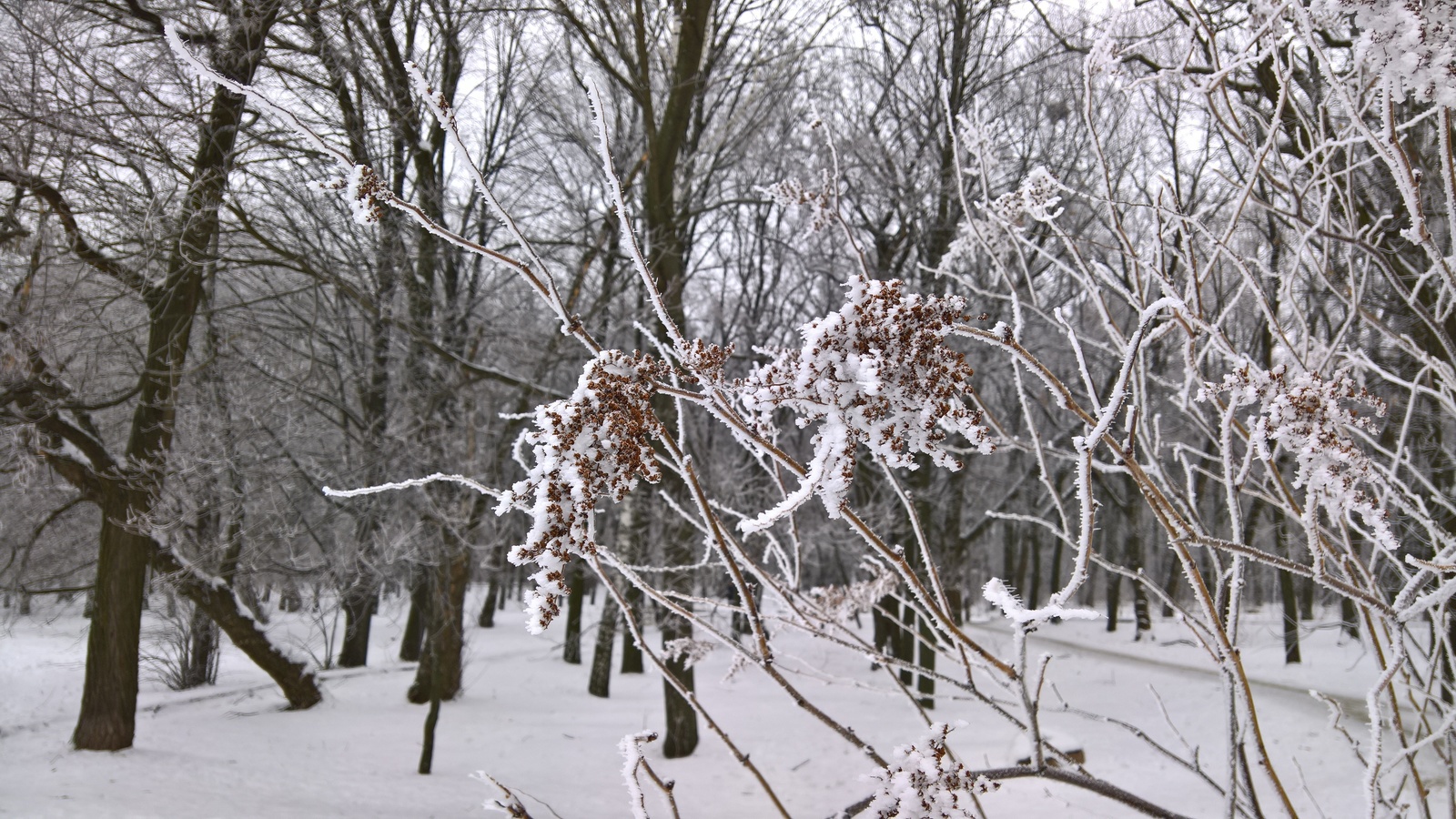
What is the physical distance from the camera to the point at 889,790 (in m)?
0.93

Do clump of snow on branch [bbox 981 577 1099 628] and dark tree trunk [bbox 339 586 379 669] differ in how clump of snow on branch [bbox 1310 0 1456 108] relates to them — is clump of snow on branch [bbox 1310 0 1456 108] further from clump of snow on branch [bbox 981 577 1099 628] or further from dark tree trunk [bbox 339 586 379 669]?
dark tree trunk [bbox 339 586 379 669]

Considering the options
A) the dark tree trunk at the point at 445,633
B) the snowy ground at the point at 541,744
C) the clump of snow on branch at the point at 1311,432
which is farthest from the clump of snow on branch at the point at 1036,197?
the dark tree trunk at the point at 445,633

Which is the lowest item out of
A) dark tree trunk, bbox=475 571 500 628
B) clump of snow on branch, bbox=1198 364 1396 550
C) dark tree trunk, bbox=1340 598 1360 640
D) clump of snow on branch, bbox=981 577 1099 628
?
dark tree trunk, bbox=475 571 500 628

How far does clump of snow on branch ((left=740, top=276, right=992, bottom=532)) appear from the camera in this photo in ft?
2.49

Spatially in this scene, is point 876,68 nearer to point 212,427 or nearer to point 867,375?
point 212,427

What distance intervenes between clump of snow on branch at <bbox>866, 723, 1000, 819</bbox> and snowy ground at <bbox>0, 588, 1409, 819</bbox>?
12.8ft

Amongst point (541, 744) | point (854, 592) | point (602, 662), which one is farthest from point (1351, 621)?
point (602, 662)

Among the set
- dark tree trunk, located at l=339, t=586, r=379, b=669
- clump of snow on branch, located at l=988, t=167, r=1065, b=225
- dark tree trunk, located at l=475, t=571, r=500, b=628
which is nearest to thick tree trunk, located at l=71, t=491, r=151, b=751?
dark tree trunk, located at l=339, t=586, r=379, b=669

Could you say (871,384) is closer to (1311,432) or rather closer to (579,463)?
(579,463)

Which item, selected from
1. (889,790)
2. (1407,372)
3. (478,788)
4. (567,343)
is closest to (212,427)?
(567,343)

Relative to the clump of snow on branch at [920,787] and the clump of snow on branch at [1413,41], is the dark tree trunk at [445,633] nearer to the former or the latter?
the clump of snow on branch at [920,787]

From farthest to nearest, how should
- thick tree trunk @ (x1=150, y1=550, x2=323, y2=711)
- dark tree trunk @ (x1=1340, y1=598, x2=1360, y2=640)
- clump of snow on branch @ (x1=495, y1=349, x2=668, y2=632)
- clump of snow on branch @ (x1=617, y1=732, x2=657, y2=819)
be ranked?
thick tree trunk @ (x1=150, y1=550, x2=323, y2=711)
dark tree trunk @ (x1=1340, y1=598, x2=1360, y2=640)
clump of snow on branch @ (x1=617, y1=732, x2=657, y2=819)
clump of snow on branch @ (x1=495, y1=349, x2=668, y2=632)

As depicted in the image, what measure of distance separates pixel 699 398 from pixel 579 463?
0.18 metres

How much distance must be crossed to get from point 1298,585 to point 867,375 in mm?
26806
